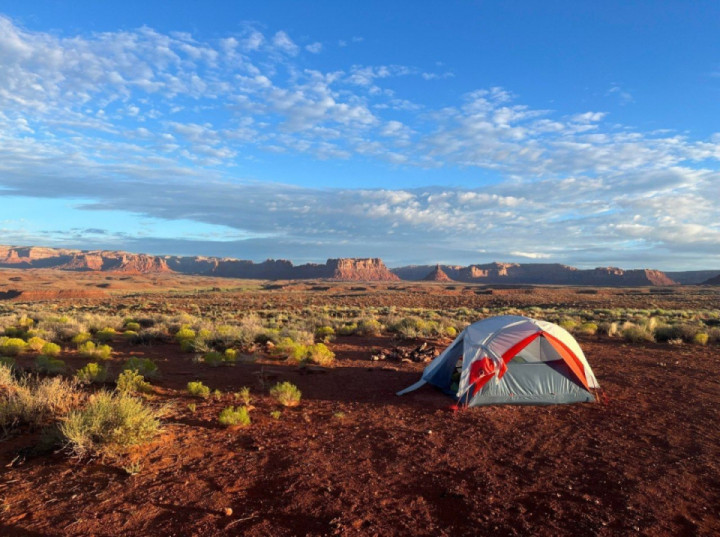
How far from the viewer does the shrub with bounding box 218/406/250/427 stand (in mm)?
6810

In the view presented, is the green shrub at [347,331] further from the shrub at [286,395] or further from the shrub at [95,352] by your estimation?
the shrub at [286,395]

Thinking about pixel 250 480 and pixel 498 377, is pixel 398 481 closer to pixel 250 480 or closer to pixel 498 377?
pixel 250 480

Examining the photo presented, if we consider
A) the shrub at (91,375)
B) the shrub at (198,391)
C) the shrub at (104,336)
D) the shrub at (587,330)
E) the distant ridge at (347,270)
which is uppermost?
the distant ridge at (347,270)

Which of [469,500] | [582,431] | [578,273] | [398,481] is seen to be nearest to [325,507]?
[398,481]

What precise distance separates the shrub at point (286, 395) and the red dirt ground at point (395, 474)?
0.23 metres

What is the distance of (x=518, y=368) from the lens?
861 cm

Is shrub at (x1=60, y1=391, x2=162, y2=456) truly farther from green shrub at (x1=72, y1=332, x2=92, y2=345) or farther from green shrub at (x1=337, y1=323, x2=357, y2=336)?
green shrub at (x1=337, y1=323, x2=357, y2=336)

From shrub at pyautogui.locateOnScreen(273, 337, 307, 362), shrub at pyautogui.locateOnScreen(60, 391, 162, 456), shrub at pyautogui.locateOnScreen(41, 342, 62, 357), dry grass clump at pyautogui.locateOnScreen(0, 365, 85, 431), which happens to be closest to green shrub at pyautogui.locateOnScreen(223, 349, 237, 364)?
shrub at pyautogui.locateOnScreen(273, 337, 307, 362)

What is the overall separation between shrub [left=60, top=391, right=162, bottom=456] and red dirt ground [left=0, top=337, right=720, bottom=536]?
0.20 metres

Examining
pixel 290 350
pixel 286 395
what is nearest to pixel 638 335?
pixel 290 350

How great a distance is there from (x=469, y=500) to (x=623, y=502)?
1.73 metres

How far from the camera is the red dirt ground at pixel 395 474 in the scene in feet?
14.1

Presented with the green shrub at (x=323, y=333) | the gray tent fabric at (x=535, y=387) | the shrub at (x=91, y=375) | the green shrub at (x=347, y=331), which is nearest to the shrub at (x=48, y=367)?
the shrub at (x=91, y=375)

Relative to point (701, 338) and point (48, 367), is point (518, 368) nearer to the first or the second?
point (48, 367)
